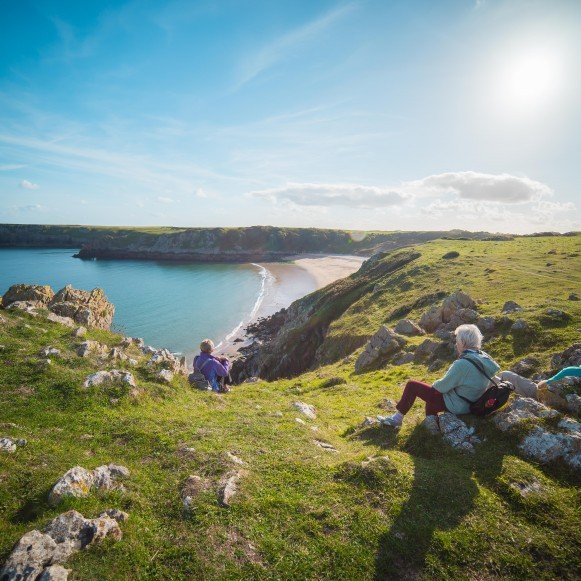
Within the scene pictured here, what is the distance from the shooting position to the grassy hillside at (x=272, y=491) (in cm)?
625

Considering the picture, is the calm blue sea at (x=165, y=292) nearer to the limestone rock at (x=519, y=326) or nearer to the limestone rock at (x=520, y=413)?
the limestone rock at (x=519, y=326)

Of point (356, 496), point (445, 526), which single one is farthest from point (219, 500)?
point (445, 526)

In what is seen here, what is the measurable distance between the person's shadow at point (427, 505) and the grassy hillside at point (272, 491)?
29mm

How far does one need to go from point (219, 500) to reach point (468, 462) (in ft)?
21.3

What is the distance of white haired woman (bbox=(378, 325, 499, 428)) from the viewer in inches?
374

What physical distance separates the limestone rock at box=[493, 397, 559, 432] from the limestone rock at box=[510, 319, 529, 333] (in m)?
11.0

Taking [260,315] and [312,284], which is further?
[312,284]

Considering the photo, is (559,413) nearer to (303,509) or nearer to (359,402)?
(303,509)

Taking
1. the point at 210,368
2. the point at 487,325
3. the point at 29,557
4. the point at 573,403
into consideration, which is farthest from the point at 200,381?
the point at 487,325

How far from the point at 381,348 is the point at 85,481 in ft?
70.6

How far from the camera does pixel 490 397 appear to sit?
978 centimetres

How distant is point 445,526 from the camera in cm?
696

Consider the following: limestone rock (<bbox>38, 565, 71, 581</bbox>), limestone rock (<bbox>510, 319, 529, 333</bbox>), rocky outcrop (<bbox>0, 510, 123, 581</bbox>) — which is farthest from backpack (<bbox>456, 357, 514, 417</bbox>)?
limestone rock (<bbox>510, 319, 529, 333</bbox>)

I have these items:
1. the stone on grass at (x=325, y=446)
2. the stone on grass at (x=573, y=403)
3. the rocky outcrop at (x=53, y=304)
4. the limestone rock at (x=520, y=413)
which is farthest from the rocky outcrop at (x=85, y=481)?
the rocky outcrop at (x=53, y=304)
